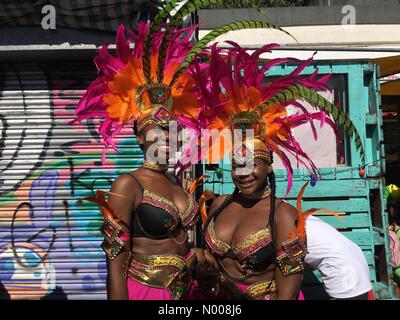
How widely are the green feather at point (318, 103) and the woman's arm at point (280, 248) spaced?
1.99 ft

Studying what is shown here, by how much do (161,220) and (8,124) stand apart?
3399 mm

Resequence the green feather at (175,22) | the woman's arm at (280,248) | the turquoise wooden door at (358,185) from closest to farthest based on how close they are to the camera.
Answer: the woman's arm at (280,248) → the green feather at (175,22) → the turquoise wooden door at (358,185)

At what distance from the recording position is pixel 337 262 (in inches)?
173

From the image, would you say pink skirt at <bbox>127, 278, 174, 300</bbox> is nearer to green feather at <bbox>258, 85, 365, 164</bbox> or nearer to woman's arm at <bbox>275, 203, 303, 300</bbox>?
woman's arm at <bbox>275, 203, 303, 300</bbox>

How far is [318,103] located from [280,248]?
37.2 inches

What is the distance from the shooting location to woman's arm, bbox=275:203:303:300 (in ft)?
9.84

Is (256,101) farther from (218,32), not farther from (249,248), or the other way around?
(249,248)

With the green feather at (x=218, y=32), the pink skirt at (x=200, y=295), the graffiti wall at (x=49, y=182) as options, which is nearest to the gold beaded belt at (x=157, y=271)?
the pink skirt at (x=200, y=295)

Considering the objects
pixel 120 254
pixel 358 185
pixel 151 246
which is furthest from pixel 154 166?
pixel 358 185

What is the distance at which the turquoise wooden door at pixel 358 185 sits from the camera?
5.48m

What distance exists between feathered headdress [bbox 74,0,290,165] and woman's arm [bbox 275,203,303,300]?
97cm

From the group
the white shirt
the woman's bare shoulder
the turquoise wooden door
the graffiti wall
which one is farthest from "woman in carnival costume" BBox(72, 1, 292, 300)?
the graffiti wall

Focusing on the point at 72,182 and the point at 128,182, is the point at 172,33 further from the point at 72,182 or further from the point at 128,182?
the point at 72,182

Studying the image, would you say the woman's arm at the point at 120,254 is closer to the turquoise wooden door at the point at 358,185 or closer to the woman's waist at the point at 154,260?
the woman's waist at the point at 154,260
